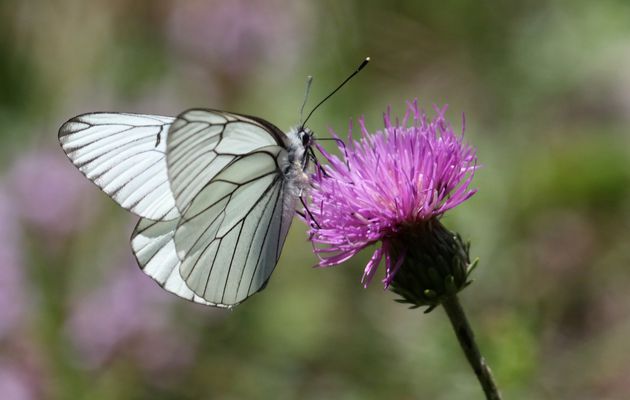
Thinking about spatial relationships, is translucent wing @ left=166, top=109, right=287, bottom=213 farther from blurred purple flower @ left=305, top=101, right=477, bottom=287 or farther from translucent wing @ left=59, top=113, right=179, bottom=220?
blurred purple flower @ left=305, top=101, right=477, bottom=287

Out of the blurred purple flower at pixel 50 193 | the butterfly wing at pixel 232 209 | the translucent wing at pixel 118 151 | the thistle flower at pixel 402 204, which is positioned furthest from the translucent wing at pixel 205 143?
the blurred purple flower at pixel 50 193

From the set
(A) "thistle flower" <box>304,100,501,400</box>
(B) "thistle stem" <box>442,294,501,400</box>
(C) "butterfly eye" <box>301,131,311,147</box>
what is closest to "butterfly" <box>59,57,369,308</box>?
(C) "butterfly eye" <box>301,131,311,147</box>

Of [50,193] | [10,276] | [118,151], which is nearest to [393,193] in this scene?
[118,151]

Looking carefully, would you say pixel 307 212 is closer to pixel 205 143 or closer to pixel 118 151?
pixel 205 143

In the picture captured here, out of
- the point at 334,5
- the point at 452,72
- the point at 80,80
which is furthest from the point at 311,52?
the point at 80,80

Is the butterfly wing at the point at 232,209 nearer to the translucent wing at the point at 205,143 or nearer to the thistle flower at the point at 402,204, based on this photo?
the translucent wing at the point at 205,143
